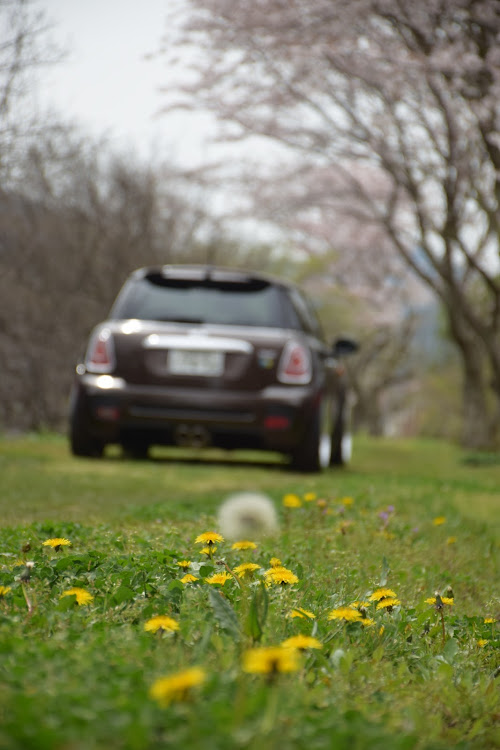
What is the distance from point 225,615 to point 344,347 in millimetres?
7159

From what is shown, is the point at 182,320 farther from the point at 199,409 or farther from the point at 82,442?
the point at 82,442

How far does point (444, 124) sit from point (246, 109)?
12.0 feet

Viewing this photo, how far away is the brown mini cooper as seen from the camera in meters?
7.75

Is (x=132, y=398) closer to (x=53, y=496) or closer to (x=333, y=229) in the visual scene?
(x=53, y=496)

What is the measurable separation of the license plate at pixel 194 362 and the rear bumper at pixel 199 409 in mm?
161

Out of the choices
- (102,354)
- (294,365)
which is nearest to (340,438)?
(294,365)

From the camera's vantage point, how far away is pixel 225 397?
25.4 feet

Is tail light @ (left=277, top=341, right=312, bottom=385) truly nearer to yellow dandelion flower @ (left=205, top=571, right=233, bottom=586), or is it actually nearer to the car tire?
the car tire

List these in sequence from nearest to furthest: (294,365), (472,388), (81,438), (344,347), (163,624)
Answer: (163,624), (294,365), (81,438), (344,347), (472,388)

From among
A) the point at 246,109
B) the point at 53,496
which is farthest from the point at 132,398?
the point at 246,109

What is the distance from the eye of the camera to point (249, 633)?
2.39 meters

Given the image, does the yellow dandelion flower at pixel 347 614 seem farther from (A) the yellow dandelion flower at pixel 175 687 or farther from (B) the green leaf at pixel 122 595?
(A) the yellow dandelion flower at pixel 175 687

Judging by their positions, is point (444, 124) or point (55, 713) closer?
point (55, 713)

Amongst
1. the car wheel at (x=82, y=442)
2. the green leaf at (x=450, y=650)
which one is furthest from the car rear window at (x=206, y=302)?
the green leaf at (x=450, y=650)
